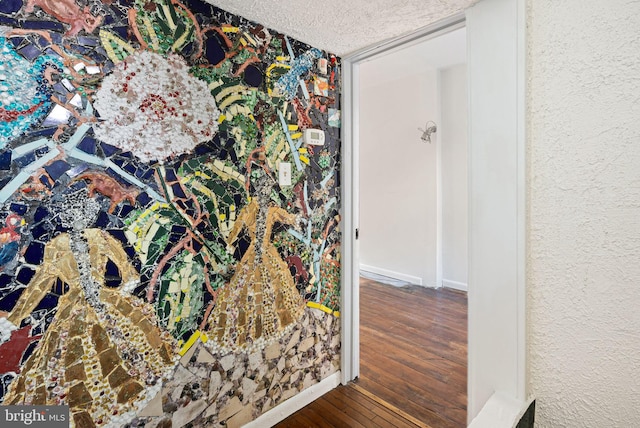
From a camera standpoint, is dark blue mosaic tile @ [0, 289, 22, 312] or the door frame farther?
the door frame

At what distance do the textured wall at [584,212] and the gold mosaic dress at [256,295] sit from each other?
3.82ft

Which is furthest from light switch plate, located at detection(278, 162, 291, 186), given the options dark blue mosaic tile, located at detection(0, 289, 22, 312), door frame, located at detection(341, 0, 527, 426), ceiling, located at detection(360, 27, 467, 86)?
ceiling, located at detection(360, 27, 467, 86)

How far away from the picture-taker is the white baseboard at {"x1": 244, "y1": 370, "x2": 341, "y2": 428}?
1646 mm

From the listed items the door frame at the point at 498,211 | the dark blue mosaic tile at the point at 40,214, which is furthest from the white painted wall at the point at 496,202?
the dark blue mosaic tile at the point at 40,214

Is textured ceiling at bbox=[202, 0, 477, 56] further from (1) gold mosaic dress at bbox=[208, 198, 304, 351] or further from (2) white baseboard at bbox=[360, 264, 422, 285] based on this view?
(2) white baseboard at bbox=[360, 264, 422, 285]

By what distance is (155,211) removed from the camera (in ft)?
4.28

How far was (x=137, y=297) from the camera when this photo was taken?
1.26 metres

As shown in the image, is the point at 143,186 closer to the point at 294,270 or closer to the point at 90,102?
the point at 90,102

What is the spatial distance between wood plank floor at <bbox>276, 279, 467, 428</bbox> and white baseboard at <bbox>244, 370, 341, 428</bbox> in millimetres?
30

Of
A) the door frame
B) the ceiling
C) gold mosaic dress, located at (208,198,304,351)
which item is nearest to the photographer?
the door frame

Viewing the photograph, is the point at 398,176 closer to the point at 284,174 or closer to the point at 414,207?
the point at 414,207

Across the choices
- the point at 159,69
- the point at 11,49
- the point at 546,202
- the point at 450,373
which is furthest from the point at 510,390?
the point at 11,49

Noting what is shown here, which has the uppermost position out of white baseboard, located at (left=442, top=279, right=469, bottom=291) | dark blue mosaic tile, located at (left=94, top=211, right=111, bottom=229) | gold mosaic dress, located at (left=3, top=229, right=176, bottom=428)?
dark blue mosaic tile, located at (left=94, top=211, right=111, bottom=229)

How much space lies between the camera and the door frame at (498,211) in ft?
4.08
